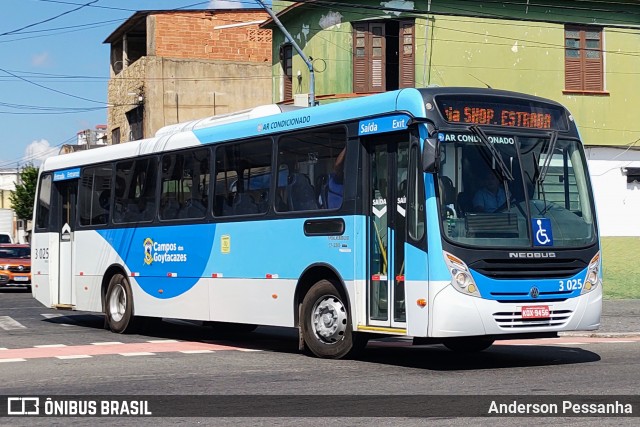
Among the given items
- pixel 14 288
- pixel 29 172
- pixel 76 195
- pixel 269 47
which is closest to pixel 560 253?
pixel 76 195

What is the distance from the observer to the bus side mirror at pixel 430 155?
39.5ft

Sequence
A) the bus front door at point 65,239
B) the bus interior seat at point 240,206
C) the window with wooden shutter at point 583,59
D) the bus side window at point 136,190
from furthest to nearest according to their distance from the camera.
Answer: the window with wooden shutter at point 583,59 < the bus front door at point 65,239 < the bus side window at point 136,190 < the bus interior seat at point 240,206

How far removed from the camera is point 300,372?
12188 millimetres

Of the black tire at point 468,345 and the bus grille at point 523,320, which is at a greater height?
the bus grille at point 523,320

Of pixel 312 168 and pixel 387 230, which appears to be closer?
pixel 387 230

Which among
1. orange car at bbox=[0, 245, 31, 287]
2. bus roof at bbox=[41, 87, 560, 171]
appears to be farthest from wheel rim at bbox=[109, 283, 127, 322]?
orange car at bbox=[0, 245, 31, 287]

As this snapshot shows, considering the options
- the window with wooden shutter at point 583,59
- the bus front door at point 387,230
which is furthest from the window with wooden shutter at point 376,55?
the bus front door at point 387,230

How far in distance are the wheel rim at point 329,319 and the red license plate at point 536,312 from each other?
228cm

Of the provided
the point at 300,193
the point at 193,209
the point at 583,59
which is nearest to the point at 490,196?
the point at 300,193

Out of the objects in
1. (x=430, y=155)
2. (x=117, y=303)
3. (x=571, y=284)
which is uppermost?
(x=430, y=155)

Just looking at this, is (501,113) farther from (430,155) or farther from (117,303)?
(117,303)

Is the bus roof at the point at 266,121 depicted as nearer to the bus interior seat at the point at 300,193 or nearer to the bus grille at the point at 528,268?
the bus interior seat at the point at 300,193

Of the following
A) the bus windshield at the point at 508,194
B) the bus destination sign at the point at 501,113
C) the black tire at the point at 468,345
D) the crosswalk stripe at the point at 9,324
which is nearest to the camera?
the bus windshield at the point at 508,194

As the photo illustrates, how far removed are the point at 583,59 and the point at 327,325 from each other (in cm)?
2279
